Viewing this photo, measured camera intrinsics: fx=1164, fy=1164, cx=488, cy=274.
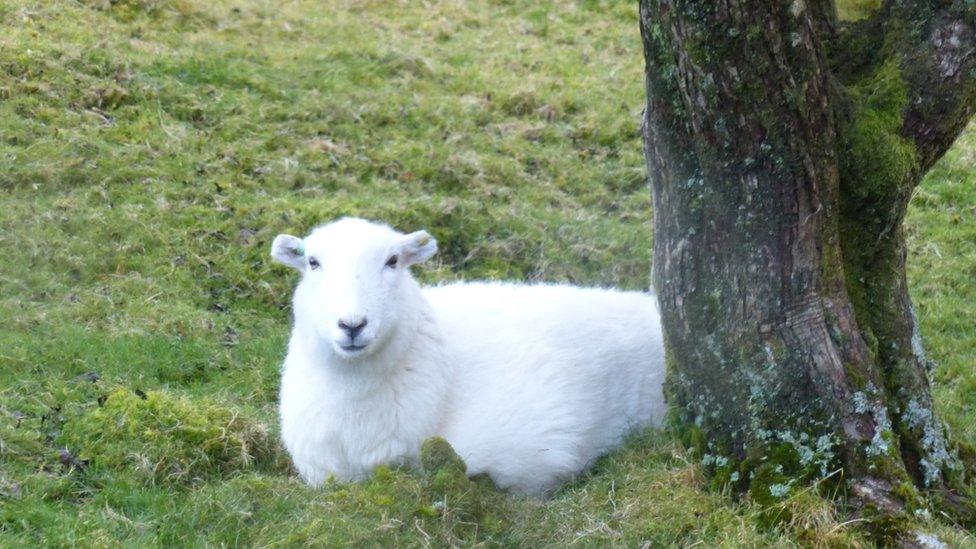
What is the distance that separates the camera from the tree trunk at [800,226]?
6.11 meters

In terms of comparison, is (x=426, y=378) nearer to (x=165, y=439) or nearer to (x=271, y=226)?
(x=165, y=439)

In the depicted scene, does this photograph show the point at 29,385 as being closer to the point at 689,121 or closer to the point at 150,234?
the point at 150,234

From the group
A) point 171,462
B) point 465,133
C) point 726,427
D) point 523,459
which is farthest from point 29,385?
point 465,133

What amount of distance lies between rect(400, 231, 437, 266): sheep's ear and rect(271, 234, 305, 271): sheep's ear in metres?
0.70

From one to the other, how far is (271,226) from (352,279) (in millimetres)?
4457

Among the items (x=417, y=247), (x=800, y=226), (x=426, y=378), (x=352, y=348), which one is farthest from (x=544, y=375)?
(x=800, y=226)

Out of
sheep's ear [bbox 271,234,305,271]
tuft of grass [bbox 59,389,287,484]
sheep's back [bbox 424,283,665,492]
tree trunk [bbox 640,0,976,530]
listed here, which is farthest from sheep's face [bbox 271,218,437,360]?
tree trunk [bbox 640,0,976,530]

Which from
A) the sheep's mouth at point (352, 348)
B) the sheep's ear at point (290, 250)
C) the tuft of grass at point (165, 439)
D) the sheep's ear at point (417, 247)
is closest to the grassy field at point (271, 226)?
the tuft of grass at point (165, 439)

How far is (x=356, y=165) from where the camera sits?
13.4 meters

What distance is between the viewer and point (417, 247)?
8039mm

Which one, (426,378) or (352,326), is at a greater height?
(352,326)

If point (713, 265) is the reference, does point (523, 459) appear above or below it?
below

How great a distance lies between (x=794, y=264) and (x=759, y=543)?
59.4 inches

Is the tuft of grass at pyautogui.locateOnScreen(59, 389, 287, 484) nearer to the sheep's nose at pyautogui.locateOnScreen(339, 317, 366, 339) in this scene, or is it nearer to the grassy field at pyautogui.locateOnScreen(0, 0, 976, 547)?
the grassy field at pyautogui.locateOnScreen(0, 0, 976, 547)
